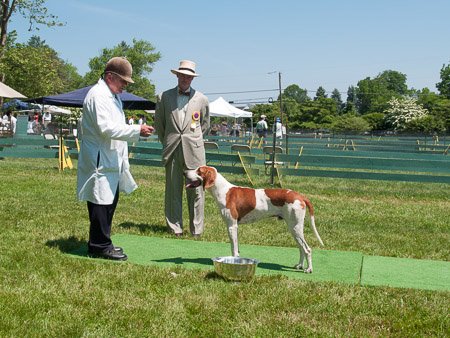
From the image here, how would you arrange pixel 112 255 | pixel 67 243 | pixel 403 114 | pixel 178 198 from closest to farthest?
pixel 112 255 → pixel 67 243 → pixel 178 198 → pixel 403 114

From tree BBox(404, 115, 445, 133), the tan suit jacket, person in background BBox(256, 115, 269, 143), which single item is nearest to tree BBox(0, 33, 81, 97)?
person in background BBox(256, 115, 269, 143)

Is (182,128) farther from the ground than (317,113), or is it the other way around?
(317,113)

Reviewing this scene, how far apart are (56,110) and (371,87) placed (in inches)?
4311

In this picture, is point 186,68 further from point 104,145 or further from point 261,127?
point 261,127

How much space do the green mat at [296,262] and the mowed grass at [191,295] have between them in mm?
314

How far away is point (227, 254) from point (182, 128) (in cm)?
188

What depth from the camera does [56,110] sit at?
41.8m

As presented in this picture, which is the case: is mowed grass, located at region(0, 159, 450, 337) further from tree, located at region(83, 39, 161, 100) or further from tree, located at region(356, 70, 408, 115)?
tree, located at region(356, 70, 408, 115)

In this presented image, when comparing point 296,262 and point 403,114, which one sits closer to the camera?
point 296,262

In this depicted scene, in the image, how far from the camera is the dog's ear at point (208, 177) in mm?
5566

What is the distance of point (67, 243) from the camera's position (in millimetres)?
6582

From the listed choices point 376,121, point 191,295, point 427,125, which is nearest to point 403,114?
point 376,121

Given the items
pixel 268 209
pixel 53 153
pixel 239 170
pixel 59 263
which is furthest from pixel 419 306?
pixel 53 153

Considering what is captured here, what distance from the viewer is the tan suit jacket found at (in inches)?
280
